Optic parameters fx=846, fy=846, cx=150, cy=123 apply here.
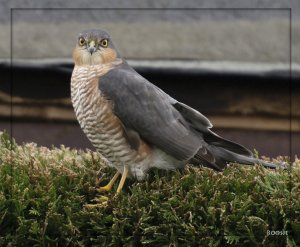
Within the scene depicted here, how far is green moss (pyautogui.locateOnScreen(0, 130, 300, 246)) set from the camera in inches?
169

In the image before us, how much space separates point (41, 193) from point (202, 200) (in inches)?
33.6

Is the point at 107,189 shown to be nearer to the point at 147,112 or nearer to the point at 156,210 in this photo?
the point at 156,210

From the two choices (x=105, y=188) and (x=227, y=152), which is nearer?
(x=105, y=188)

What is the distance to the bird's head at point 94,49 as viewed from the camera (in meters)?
4.50

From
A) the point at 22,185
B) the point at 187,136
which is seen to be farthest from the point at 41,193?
the point at 187,136

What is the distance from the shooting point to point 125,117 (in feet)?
14.6

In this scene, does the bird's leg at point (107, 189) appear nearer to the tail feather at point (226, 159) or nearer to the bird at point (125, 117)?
the bird at point (125, 117)

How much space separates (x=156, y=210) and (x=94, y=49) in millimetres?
915

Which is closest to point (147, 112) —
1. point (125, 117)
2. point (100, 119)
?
point (125, 117)

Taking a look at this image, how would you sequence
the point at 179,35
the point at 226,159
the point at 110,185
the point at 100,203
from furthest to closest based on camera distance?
the point at 179,35 < the point at 226,159 < the point at 110,185 < the point at 100,203

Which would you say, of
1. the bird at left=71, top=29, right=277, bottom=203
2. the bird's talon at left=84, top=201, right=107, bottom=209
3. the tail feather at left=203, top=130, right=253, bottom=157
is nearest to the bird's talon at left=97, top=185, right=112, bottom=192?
the bird at left=71, top=29, right=277, bottom=203

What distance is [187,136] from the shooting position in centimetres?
460

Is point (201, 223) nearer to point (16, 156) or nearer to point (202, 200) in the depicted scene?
point (202, 200)

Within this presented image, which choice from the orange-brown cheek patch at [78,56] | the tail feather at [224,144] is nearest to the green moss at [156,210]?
the tail feather at [224,144]
